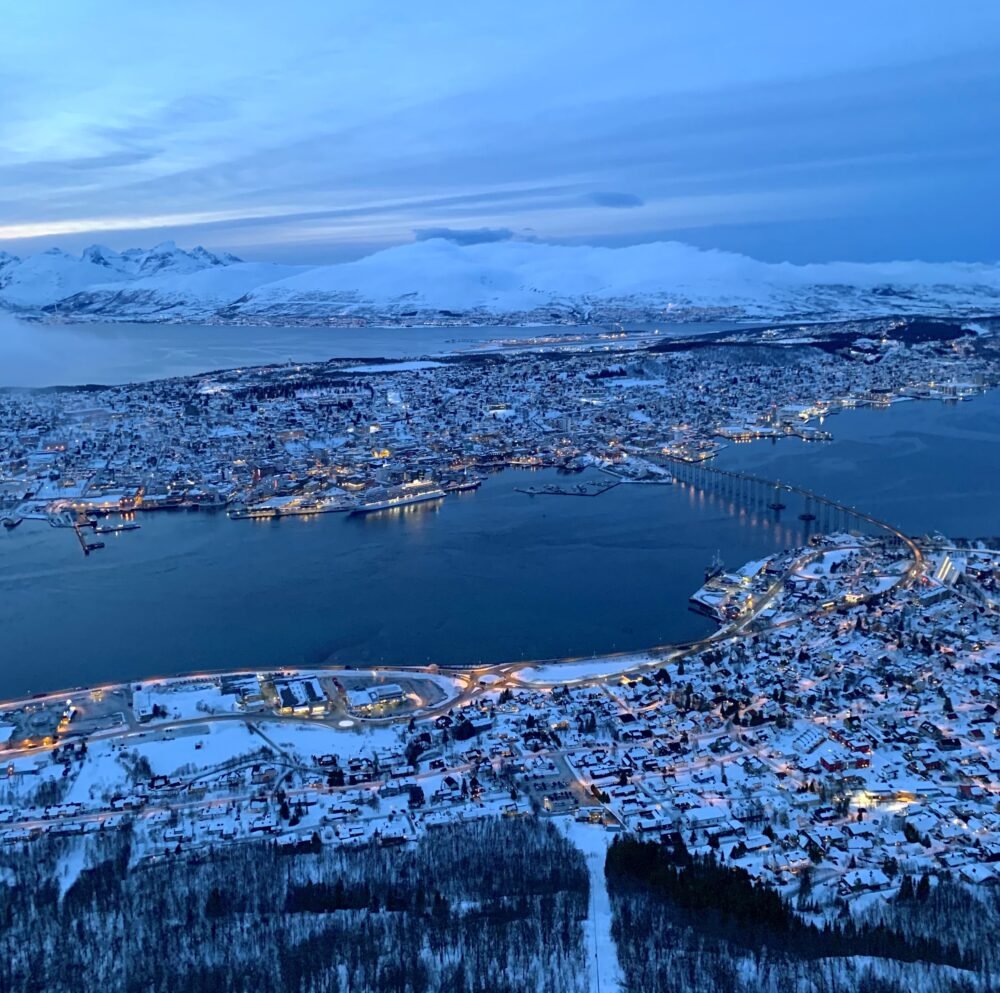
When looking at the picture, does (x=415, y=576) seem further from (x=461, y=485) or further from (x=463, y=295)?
(x=463, y=295)

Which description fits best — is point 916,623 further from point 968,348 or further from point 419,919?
point 968,348

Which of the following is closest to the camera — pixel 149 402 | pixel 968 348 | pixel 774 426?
pixel 774 426

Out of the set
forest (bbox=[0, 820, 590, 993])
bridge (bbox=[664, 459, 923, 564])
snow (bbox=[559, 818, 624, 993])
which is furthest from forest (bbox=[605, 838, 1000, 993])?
bridge (bbox=[664, 459, 923, 564])

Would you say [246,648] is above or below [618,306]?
below

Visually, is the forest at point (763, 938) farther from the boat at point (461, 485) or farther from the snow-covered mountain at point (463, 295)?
the snow-covered mountain at point (463, 295)

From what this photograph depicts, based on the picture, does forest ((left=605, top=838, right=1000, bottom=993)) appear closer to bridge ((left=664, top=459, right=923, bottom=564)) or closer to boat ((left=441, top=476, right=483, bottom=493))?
bridge ((left=664, top=459, right=923, bottom=564))

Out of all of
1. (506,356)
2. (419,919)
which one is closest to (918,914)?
(419,919)

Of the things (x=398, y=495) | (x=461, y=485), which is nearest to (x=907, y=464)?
(x=461, y=485)
